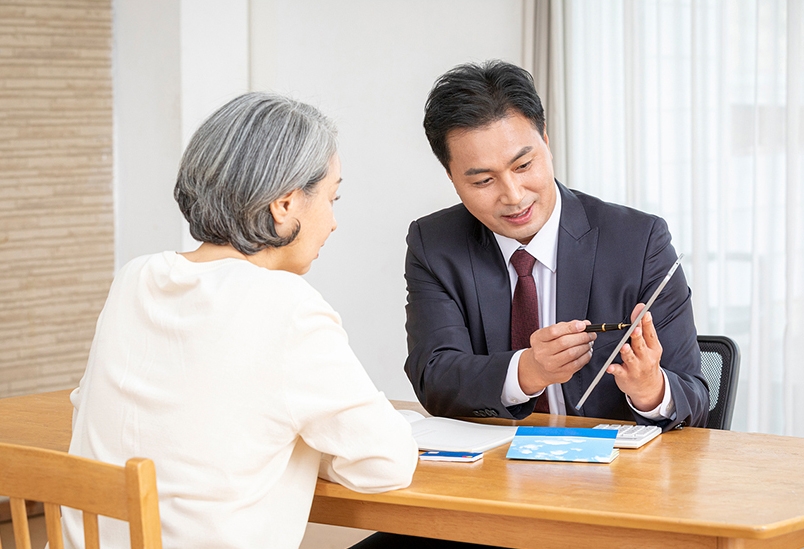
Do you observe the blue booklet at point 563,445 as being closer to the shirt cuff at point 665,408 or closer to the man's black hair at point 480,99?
the shirt cuff at point 665,408

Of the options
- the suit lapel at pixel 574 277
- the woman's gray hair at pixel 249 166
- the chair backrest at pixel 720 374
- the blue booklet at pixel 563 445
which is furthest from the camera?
the chair backrest at pixel 720 374

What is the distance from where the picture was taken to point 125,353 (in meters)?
1.43

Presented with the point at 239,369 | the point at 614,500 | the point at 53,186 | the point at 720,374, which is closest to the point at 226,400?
the point at 239,369

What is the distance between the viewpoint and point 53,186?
363cm

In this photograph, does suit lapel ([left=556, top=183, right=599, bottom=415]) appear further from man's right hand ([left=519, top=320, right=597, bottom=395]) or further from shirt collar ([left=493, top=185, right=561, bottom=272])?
man's right hand ([left=519, top=320, right=597, bottom=395])

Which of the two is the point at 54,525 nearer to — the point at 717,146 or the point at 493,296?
the point at 493,296

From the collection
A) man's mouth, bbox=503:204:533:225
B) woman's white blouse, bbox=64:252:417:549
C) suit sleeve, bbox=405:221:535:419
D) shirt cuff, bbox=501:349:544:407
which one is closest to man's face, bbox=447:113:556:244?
man's mouth, bbox=503:204:533:225

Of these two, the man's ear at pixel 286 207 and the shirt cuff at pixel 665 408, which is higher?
the man's ear at pixel 286 207

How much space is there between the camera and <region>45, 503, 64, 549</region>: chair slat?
1.25 m

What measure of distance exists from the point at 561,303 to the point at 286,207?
2.80 feet

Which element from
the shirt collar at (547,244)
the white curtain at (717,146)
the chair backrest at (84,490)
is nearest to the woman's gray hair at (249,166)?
the chair backrest at (84,490)

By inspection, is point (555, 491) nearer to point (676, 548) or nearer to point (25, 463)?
point (676, 548)

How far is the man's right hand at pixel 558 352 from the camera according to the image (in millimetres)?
1759

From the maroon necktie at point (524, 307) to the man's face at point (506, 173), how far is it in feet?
0.23
